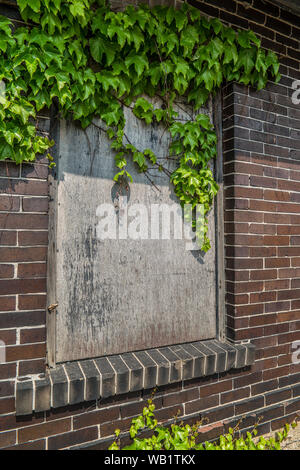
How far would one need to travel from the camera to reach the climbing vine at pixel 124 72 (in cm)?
155

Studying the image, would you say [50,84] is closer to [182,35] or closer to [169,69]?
[169,69]

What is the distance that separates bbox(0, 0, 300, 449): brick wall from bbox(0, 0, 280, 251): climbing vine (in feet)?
0.49

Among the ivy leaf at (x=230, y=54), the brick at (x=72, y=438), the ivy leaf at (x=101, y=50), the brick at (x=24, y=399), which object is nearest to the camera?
the brick at (x=24, y=399)

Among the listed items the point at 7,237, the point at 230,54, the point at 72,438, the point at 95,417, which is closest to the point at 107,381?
the point at 95,417

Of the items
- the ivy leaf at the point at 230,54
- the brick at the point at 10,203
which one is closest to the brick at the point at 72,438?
the brick at the point at 10,203

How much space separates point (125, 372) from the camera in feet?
5.64

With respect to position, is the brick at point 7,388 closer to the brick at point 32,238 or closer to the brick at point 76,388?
the brick at point 76,388

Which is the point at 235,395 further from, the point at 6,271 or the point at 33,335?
the point at 6,271

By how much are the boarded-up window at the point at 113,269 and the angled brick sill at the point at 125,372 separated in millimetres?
83

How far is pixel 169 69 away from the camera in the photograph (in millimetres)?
1914

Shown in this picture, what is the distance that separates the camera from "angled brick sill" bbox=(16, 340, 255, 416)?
1.56m

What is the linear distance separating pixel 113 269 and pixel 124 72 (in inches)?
51.1

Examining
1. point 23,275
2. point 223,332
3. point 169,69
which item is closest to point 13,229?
point 23,275

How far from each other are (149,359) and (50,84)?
1.81m
